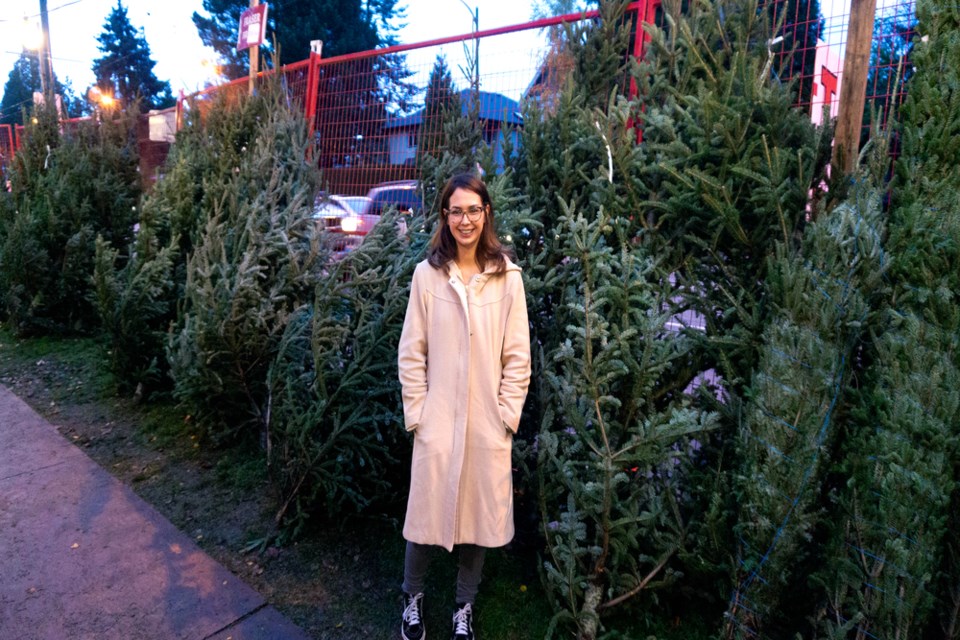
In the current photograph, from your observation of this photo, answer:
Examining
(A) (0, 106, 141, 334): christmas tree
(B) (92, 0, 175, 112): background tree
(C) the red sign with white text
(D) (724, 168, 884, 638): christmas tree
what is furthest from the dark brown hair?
(B) (92, 0, 175, 112): background tree

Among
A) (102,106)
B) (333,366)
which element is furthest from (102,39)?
(333,366)

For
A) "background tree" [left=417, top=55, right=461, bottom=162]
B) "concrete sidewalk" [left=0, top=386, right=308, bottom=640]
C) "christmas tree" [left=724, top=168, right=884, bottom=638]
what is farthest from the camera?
"background tree" [left=417, top=55, right=461, bottom=162]

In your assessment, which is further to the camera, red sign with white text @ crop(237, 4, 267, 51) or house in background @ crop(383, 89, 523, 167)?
red sign with white text @ crop(237, 4, 267, 51)

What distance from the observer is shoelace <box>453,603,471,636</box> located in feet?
9.05

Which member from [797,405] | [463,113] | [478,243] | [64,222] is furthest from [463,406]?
[64,222]

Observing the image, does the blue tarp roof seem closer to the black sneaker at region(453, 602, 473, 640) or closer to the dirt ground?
the dirt ground

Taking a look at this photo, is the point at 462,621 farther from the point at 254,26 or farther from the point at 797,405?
the point at 254,26

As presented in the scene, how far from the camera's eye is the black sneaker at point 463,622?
276 cm

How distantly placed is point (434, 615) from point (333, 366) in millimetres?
1321

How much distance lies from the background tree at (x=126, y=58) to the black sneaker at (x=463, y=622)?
50350 mm

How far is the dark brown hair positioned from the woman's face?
0.03 meters

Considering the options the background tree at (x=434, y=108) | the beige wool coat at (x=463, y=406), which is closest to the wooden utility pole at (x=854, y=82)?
the beige wool coat at (x=463, y=406)

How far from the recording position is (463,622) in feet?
9.09

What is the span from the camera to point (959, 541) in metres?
2.14
